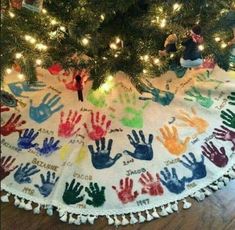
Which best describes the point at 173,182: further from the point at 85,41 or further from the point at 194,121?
the point at 85,41

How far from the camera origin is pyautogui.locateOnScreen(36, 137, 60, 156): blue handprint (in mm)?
1381

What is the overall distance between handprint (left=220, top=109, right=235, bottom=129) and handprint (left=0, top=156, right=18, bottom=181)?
2.26 feet

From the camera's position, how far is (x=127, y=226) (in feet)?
4.02

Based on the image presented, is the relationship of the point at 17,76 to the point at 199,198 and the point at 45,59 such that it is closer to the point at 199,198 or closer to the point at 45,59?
the point at 45,59

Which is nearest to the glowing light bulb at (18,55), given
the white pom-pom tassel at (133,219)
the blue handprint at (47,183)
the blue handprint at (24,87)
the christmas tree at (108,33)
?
the christmas tree at (108,33)

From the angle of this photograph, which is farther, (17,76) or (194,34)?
(17,76)

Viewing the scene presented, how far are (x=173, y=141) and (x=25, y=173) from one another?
48cm

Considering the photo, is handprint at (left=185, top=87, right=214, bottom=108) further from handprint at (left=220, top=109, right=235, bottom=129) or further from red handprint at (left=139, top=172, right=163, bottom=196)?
red handprint at (left=139, top=172, right=163, bottom=196)

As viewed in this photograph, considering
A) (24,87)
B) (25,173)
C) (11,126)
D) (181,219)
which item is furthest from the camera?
(24,87)

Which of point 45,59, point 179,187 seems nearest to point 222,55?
point 179,187

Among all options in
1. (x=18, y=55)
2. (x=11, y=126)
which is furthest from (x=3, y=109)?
(x=18, y=55)

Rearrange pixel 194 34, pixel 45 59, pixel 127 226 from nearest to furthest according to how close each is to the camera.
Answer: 1. pixel 127 226
2. pixel 194 34
3. pixel 45 59

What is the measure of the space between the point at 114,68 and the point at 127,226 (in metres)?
0.54

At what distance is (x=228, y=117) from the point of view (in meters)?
1.43
